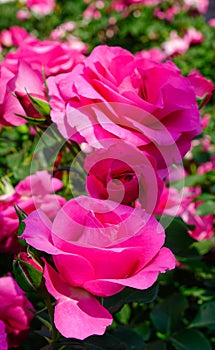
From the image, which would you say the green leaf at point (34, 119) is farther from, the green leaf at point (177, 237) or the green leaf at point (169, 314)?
the green leaf at point (169, 314)

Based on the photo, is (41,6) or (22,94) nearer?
(22,94)

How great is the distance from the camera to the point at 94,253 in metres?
0.60

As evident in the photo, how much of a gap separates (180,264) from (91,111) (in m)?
0.59

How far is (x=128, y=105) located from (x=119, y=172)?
0.08 meters

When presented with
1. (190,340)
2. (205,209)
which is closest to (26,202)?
(190,340)

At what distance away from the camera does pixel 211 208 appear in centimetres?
121

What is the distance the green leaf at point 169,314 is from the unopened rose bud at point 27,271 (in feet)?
1.39

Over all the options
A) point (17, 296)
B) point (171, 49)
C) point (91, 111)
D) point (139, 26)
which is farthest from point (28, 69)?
point (139, 26)

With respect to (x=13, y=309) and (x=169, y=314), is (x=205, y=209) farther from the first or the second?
(x=13, y=309)

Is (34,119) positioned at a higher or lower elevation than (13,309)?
higher

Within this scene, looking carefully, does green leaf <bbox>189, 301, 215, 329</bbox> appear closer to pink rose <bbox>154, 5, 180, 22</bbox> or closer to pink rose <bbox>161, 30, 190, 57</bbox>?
pink rose <bbox>161, 30, 190, 57</bbox>

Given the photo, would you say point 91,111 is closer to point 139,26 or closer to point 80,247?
point 80,247

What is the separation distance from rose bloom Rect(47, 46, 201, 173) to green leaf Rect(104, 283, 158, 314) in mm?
164

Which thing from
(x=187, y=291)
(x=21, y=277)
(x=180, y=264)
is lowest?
(x=187, y=291)
